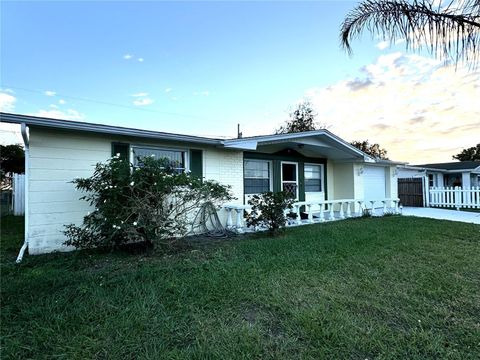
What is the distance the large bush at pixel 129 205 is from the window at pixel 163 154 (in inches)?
51.6

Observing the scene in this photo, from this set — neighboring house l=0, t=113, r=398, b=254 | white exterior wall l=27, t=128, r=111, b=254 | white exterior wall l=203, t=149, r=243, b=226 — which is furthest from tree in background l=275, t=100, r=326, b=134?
white exterior wall l=27, t=128, r=111, b=254

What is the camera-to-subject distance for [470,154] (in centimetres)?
4288

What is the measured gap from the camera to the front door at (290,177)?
10719mm

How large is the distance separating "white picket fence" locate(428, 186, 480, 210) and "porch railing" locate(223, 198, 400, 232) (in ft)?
13.9

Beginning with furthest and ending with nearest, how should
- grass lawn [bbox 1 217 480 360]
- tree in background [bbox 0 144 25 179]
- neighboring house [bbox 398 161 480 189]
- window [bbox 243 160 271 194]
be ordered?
neighboring house [bbox 398 161 480 189] < tree in background [bbox 0 144 25 179] < window [bbox 243 160 271 194] < grass lawn [bbox 1 217 480 360]

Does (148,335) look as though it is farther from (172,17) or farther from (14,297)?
(172,17)

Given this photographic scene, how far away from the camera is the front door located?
422 inches

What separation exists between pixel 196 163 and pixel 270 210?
2503 mm

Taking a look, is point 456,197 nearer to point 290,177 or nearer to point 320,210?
point 320,210

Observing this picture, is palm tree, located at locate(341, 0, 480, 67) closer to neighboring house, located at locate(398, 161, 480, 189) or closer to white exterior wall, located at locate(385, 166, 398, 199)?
white exterior wall, located at locate(385, 166, 398, 199)

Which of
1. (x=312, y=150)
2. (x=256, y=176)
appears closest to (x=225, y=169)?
(x=256, y=176)

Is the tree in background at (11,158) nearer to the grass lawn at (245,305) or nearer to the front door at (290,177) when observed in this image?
the grass lawn at (245,305)

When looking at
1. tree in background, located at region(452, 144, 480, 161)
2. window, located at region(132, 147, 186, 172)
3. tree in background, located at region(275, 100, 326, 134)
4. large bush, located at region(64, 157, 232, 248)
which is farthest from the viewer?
tree in background, located at region(452, 144, 480, 161)

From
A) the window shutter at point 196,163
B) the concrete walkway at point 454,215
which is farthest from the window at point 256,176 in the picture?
the concrete walkway at point 454,215
